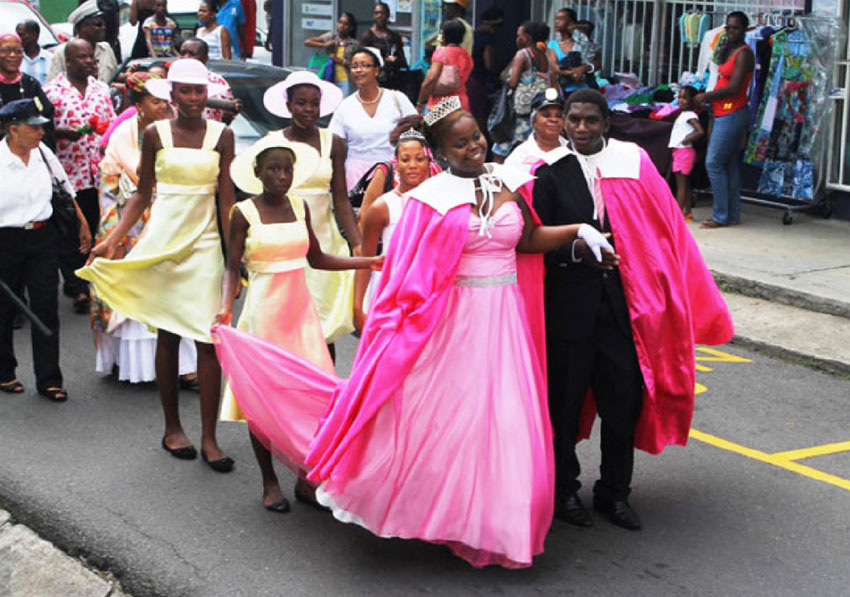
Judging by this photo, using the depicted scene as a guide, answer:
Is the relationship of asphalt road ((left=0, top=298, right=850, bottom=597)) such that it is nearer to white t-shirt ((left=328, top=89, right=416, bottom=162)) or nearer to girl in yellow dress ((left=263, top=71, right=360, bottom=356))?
girl in yellow dress ((left=263, top=71, right=360, bottom=356))

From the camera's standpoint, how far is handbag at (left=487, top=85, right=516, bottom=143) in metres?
14.3

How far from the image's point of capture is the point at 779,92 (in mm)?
13008

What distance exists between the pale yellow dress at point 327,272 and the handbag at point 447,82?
21.0 feet

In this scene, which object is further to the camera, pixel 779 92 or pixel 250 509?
pixel 779 92

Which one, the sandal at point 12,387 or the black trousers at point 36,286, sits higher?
the black trousers at point 36,286

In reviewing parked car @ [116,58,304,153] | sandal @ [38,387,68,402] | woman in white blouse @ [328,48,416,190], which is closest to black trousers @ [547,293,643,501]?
sandal @ [38,387,68,402]

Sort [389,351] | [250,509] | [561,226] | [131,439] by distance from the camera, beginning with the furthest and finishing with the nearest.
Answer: [131,439], [250,509], [561,226], [389,351]

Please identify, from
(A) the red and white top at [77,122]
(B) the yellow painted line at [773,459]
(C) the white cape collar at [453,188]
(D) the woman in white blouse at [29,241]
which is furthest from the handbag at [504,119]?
(C) the white cape collar at [453,188]

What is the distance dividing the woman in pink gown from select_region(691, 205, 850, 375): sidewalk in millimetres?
3995

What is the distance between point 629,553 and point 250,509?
175cm

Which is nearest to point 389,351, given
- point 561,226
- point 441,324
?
point 441,324

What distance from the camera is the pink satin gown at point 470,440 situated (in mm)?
5340

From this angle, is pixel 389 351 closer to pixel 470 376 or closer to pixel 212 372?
pixel 470 376

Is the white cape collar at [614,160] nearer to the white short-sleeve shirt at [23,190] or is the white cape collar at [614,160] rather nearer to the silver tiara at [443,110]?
the silver tiara at [443,110]
